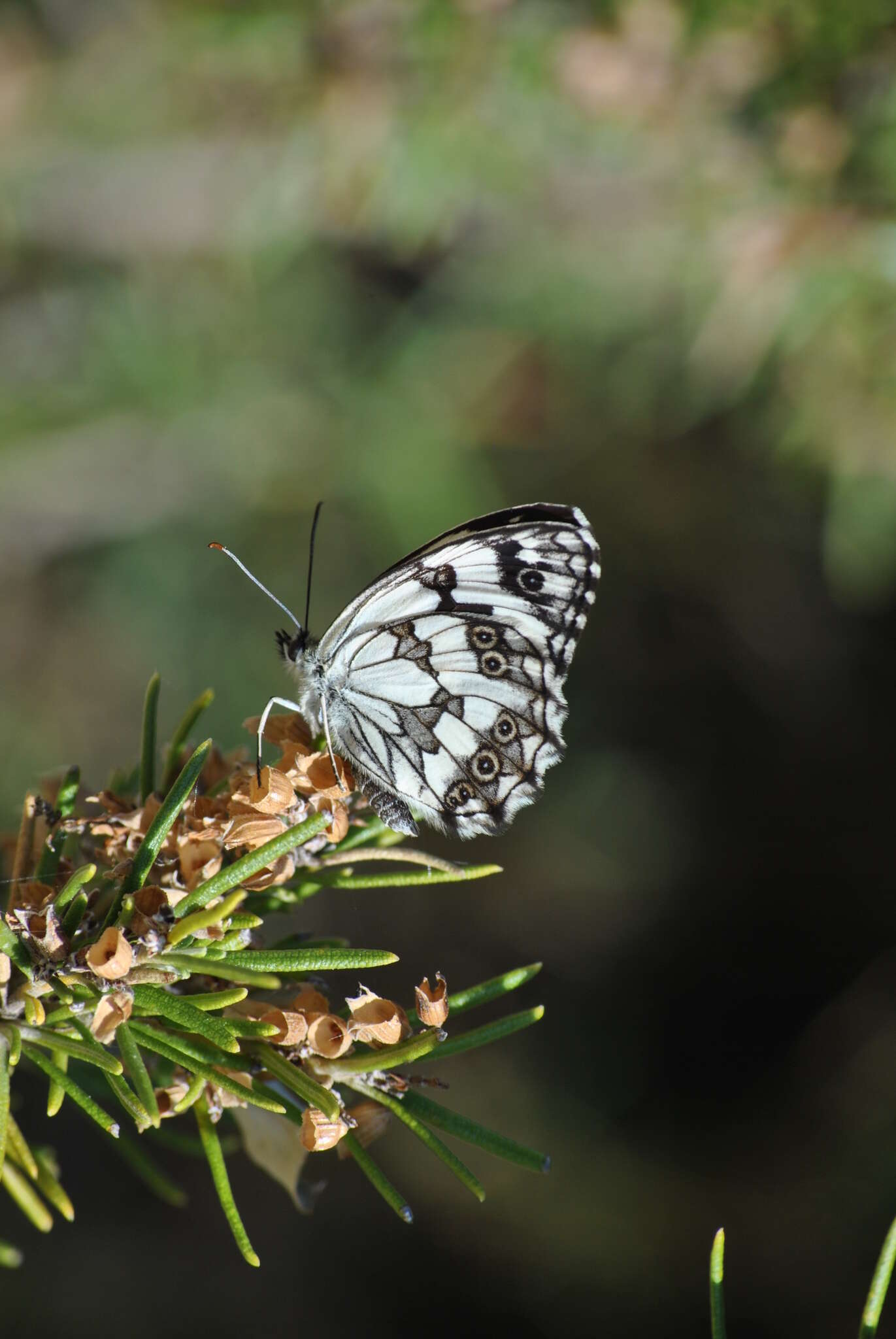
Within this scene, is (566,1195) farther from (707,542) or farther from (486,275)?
(486,275)

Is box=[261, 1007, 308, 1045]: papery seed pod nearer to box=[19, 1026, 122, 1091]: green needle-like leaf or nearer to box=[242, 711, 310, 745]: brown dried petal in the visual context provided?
box=[19, 1026, 122, 1091]: green needle-like leaf

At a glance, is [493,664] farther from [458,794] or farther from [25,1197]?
[25,1197]

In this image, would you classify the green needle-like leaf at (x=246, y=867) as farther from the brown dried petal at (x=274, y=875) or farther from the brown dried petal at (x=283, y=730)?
the brown dried petal at (x=283, y=730)

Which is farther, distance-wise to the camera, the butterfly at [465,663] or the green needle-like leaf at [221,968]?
the butterfly at [465,663]

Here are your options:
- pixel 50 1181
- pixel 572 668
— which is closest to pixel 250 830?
pixel 50 1181

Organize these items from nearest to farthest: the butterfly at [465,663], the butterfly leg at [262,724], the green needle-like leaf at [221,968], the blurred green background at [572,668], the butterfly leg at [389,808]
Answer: the green needle-like leaf at [221,968]
the butterfly leg at [262,724]
the butterfly leg at [389,808]
the butterfly at [465,663]
the blurred green background at [572,668]

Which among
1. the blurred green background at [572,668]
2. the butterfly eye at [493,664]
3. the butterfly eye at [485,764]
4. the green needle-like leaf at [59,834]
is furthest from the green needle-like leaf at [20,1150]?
the blurred green background at [572,668]
